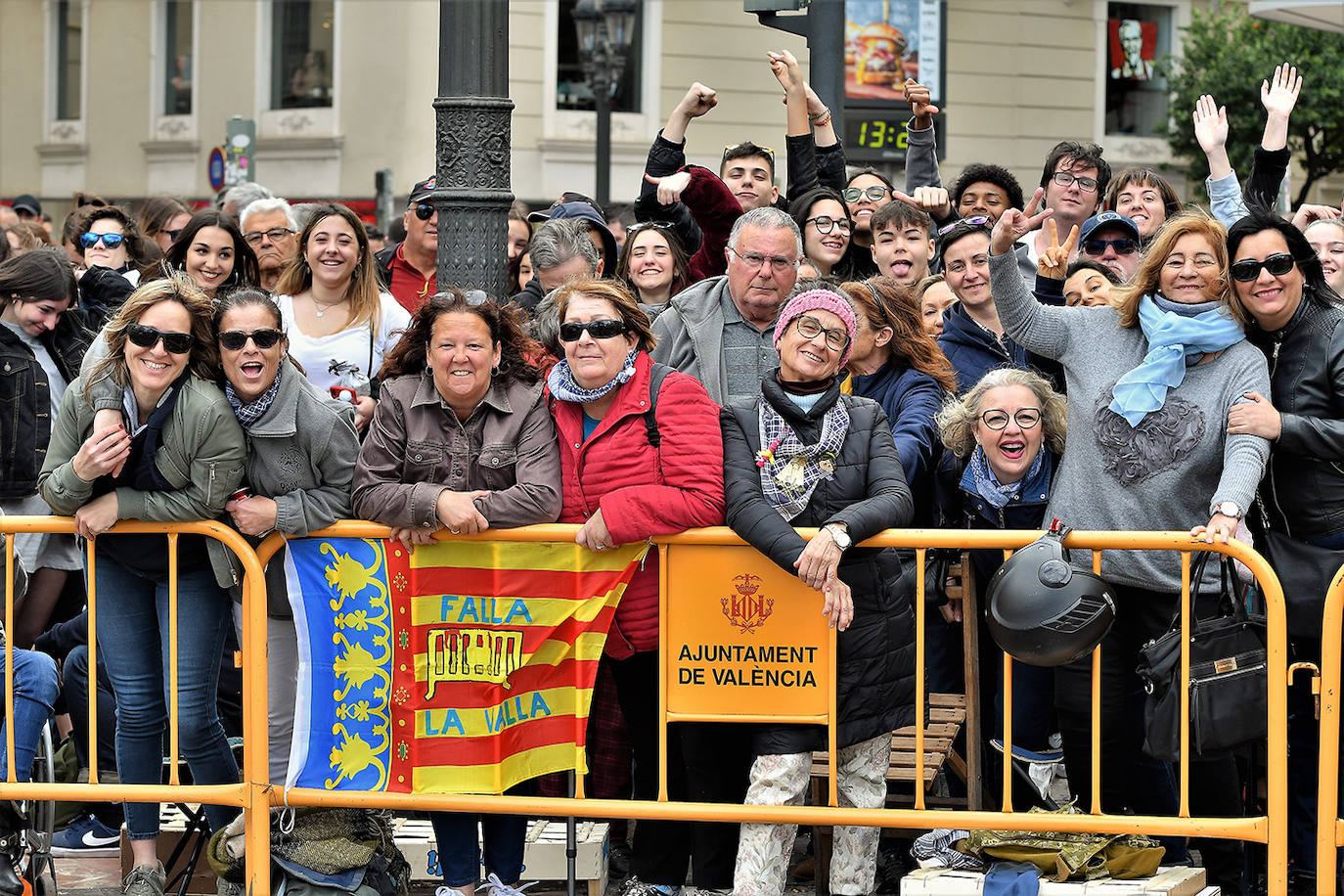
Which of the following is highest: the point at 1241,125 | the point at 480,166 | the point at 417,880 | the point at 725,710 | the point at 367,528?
the point at 1241,125

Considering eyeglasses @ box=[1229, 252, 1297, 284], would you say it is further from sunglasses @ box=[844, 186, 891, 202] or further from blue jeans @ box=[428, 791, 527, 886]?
blue jeans @ box=[428, 791, 527, 886]

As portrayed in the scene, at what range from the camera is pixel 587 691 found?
17.9 feet

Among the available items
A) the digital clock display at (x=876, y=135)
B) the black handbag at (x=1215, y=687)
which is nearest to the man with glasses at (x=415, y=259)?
the black handbag at (x=1215, y=687)

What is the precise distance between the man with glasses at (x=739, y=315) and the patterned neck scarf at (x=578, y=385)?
2.17 ft

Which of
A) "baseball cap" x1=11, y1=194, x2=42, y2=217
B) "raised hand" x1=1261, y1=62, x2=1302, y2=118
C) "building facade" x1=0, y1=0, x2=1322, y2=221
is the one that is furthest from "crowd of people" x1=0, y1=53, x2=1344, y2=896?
"building facade" x1=0, y1=0, x2=1322, y2=221

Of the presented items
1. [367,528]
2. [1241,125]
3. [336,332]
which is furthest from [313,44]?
[367,528]

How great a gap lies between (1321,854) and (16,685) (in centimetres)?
418

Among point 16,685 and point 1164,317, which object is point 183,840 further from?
point 1164,317

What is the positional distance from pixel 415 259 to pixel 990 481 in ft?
10.8

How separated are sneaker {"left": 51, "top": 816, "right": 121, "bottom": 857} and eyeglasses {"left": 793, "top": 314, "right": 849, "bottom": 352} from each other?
3.31m

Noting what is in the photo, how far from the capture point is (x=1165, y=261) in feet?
18.2

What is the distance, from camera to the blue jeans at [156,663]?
18.0ft

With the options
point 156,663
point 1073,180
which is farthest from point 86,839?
point 1073,180

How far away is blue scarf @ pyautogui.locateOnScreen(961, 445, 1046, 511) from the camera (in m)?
5.75
